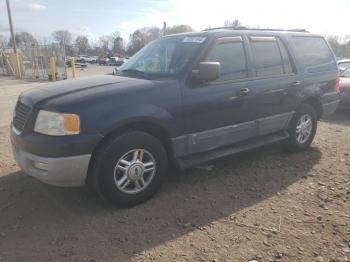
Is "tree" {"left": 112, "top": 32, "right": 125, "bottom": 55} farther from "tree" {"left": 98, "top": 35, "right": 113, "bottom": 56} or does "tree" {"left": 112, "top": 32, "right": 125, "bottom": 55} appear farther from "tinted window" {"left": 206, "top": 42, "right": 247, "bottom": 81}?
"tinted window" {"left": 206, "top": 42, "right": 247, "bottom": 81}

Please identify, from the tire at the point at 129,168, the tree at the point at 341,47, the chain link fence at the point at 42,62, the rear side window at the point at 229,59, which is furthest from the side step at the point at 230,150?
the tree at the point at 341,47

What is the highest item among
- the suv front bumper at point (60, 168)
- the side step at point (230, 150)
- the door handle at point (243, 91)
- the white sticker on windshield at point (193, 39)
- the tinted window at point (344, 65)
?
the white sticker on windshield at point (193, 39)

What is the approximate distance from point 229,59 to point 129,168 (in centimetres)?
193

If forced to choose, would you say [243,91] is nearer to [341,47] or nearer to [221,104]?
[221,104]

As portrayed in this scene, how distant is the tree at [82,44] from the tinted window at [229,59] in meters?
93.7

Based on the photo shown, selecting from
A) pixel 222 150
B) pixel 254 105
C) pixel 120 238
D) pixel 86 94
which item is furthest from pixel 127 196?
pixel 254 105

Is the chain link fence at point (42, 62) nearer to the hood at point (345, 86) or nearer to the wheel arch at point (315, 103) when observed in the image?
the hood at point (345, 86)

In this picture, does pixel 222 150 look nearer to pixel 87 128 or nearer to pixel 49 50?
pixel 87 128

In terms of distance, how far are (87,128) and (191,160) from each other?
138cm

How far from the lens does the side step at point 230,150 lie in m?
4.02

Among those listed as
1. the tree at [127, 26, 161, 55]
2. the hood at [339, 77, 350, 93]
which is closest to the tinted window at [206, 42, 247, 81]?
the hood at [339, 77, 350, 93]

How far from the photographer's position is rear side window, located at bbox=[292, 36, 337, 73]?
207 inches

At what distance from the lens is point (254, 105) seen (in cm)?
457

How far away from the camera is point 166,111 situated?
3.72 meters
